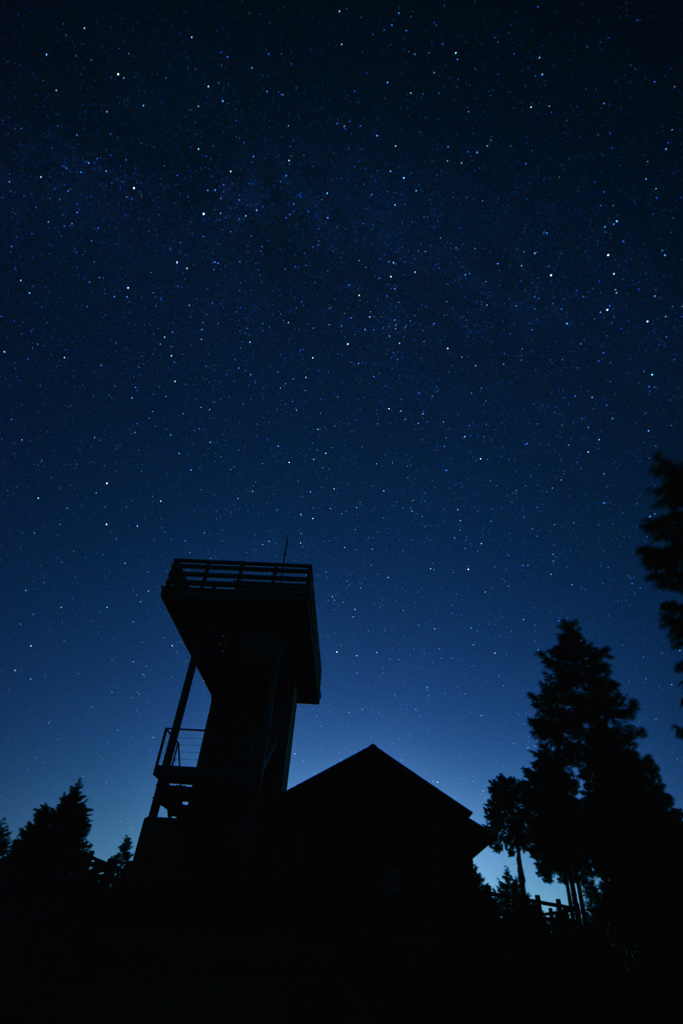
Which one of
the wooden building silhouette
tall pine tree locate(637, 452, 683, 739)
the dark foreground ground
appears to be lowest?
the dark foreground ground

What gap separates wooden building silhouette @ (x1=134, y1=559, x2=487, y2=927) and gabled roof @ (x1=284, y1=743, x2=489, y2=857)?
4cm

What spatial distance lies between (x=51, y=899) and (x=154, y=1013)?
5.08m

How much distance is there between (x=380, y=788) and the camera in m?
18.4

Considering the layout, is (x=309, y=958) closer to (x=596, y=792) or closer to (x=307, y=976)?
(x=307, y=976)

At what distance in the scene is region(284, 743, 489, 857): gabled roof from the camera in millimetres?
16703

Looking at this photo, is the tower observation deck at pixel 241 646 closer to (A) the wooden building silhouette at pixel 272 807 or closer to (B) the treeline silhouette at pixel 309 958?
(A) the wooden building silhouette at pixel 272 807

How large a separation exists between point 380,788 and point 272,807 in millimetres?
3825

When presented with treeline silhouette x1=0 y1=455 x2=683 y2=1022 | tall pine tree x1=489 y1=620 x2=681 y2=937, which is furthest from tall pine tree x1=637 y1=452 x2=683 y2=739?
tall pine tree x1=489 y1=620 x2=681 y2=937

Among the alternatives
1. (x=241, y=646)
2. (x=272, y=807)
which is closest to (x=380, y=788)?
(x=272, y=807)

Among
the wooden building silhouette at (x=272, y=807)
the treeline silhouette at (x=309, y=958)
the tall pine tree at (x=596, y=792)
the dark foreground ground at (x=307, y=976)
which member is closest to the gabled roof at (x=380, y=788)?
the wooden building silhouette at (x=272, y=807)

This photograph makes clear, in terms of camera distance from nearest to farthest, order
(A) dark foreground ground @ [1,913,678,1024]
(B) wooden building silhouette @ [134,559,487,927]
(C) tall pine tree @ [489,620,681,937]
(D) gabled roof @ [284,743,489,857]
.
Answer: (A) dark foreground ground @ [1,913,678,1024] < (B) wooden building silhouette @ [134,559,487,927] < (D) gabled roof @ [284,743,489,857] < (C) tall pine tree @ [489,620,681,937]

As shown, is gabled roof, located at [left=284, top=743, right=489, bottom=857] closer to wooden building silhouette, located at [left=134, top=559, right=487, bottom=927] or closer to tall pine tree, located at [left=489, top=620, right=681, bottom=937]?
wooden building silhouette, located at [left=134, top=559, right=487, bottom=927]

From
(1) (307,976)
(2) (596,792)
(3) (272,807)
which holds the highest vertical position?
(2) (596,792)

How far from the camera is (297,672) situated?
21.3 metres
